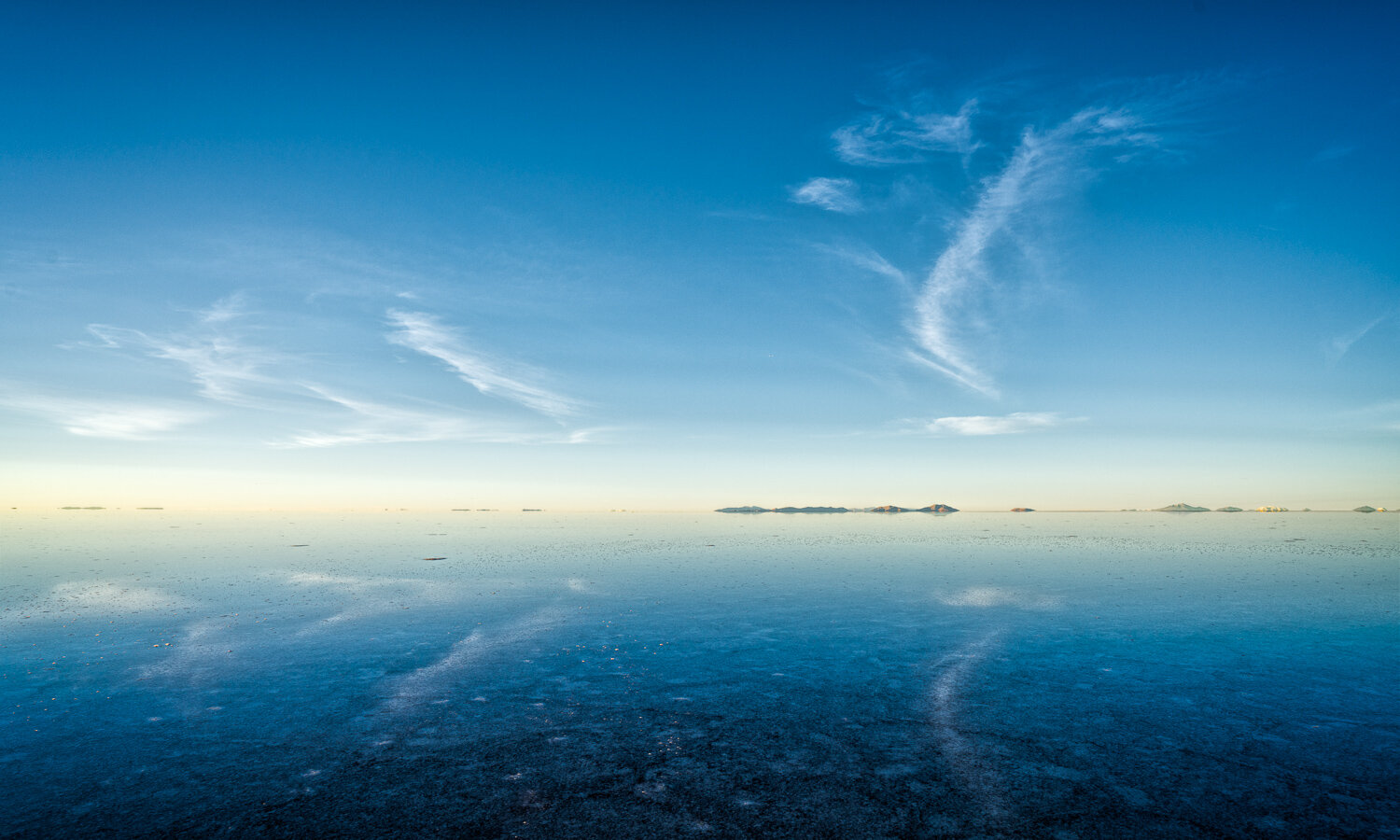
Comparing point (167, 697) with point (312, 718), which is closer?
point (312, 718)

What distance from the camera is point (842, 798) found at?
1198 cm

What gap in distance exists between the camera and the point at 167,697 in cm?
1798

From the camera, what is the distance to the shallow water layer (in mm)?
11508

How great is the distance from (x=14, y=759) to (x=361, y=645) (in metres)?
10.9

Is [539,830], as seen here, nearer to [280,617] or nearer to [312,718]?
[312,718]

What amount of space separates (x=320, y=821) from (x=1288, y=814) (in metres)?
16.8

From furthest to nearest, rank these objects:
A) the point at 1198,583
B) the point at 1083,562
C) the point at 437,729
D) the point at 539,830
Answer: the point at 1083,562, the point at 1198,583, the point at 437,729, the point at 539,830

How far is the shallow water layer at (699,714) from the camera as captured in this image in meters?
11.5

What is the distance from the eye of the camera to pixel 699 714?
54.1 feet

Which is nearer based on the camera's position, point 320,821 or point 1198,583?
point 320,821

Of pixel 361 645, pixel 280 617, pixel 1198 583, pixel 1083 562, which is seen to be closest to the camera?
pixel 361 645

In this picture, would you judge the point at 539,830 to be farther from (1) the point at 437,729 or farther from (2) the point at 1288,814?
(2) the point at 1288,814

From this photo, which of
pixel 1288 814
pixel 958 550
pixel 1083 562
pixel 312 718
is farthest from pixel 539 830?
pixel 958 550

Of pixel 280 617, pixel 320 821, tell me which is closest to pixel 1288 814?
pixel 320 821
